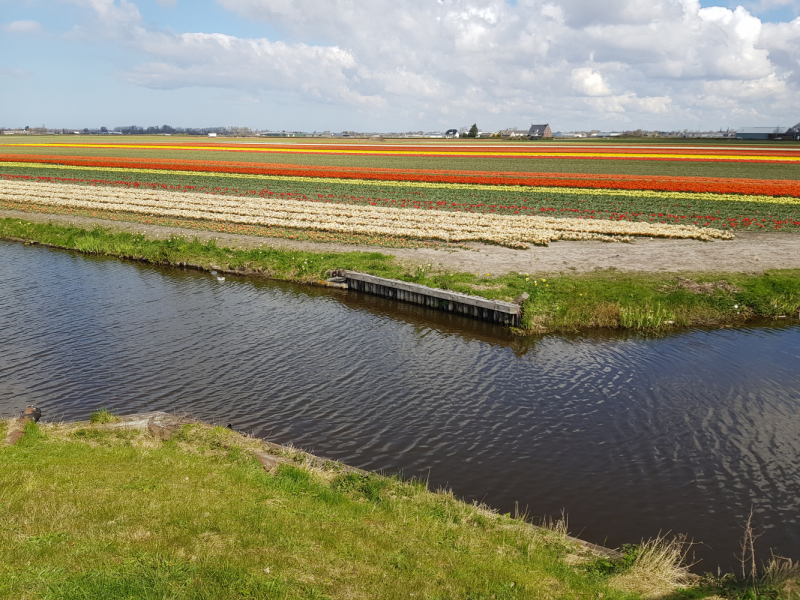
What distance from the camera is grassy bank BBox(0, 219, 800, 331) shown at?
22266mm

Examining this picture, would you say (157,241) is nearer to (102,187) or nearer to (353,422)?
(353,422)

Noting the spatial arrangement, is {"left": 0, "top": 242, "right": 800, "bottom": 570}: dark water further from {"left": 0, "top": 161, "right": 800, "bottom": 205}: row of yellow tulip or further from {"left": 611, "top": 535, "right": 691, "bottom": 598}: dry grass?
{"left": 0, "top": 161, "right": 800, "bottom": 205}: row of yellow tulip

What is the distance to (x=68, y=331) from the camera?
20203 mm

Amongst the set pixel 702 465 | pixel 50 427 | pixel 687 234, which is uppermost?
pixel 687 234

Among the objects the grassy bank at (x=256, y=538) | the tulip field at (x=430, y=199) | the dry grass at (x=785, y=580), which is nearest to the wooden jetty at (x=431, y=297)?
the tulip field at (x=430, y=199)

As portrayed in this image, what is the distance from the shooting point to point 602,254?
101 ft

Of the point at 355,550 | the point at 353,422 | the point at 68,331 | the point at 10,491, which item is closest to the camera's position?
the point at 355,550

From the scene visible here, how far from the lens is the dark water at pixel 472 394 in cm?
1147

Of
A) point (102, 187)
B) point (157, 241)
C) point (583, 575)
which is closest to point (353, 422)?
point (583, 575)

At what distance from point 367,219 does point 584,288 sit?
19483mm

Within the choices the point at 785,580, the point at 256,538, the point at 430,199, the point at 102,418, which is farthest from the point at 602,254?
the point at 256,538

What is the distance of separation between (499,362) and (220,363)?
8894 millimetres

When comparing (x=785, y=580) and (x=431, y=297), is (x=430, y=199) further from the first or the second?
(x=785, y=580)

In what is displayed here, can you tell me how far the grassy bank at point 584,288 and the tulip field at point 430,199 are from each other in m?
5.71
